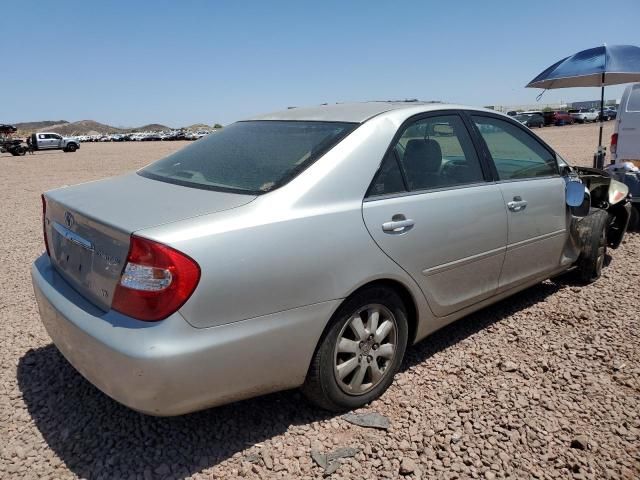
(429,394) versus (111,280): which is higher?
(111,280)

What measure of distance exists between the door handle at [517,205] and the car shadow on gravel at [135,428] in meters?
1.87

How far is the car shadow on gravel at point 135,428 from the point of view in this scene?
2.49m

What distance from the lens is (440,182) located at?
127 inches

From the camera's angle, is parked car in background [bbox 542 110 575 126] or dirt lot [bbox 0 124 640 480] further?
parked car in background [bbox 542 110 575 126]

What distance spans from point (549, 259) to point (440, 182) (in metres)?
1.50

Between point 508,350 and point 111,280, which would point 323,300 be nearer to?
point 111,280

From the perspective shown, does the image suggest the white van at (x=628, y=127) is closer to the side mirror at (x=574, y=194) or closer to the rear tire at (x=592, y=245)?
the rear tire at (x=592, y=245)

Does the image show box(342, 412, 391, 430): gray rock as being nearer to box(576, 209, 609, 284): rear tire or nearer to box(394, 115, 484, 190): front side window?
box(394, 115, 484, 190): front side window

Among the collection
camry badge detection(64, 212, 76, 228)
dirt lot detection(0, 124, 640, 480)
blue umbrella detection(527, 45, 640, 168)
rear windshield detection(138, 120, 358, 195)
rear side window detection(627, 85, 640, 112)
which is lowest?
dirt lot detection(0, 124, 640, 480)

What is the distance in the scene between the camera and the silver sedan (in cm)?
218

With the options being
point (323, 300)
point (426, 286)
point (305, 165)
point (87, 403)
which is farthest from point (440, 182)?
point (87, 403)

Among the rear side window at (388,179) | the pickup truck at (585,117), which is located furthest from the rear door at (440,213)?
the pickup truck at (585,117)

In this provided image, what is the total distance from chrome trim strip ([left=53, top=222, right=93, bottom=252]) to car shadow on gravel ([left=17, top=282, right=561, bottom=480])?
972 mm

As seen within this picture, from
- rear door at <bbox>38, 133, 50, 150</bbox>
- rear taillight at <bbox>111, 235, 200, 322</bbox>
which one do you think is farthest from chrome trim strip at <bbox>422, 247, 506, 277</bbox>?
rear door at <bbox>38, 133, 50, 150</bbox>
